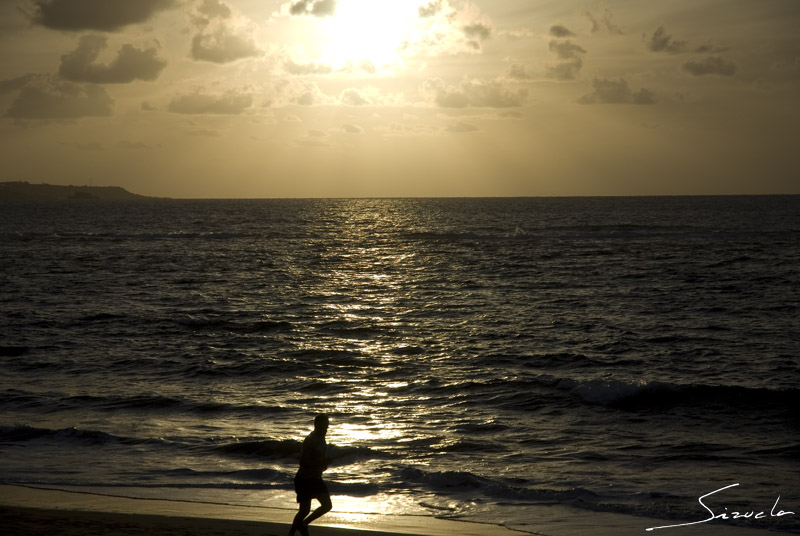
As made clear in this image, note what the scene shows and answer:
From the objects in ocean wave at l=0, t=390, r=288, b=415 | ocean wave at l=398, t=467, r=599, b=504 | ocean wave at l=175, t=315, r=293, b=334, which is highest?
ocean wave at l=175, t=315, r=293, b=334

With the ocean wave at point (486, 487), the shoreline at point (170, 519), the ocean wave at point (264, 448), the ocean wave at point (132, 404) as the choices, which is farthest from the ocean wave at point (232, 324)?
the shoreline at point (170, 519)

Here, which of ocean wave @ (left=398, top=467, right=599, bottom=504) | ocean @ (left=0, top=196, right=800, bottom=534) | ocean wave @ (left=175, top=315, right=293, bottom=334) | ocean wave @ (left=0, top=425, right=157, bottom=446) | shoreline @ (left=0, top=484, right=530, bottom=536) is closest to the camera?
shoreline @ (left=0, top=484, right=530, bottom=536)

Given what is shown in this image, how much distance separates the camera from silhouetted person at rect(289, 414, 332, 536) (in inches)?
476

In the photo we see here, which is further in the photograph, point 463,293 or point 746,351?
point 463,293

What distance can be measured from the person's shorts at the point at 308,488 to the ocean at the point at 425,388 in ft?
9.78

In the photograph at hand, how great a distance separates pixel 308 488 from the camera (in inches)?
479

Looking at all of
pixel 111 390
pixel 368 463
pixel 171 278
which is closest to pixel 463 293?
pixel 171 278

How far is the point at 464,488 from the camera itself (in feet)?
53.8

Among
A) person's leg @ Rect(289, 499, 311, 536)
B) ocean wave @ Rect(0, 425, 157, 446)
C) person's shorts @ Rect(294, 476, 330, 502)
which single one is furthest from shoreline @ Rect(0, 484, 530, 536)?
ocean wave @ Rect(0, 425, 157, 446)

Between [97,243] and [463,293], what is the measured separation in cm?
5614

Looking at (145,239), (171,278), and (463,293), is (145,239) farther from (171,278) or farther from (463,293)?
(463,293)

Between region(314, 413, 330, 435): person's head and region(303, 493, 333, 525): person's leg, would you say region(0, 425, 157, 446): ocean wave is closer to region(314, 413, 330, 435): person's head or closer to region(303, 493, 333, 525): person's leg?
region(303, 493, 333, 525): person's leg

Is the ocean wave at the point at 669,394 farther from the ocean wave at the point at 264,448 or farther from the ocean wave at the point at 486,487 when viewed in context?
the ocean wave at the point at 264,448

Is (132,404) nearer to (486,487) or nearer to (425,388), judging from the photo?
(425,388)
